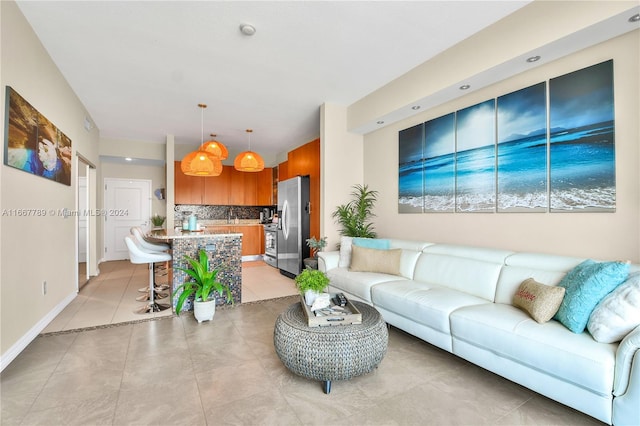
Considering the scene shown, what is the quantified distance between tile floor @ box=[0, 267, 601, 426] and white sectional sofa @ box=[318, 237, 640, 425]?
20cm

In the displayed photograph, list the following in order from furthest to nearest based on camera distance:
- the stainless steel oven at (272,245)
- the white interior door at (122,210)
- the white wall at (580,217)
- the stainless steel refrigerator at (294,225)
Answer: the white interior door at (122,210), the stainless steel oven at (272,245), the stainless steel refrigerator at (294,225), the white wall at (580,217)

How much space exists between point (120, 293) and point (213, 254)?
1689 mm

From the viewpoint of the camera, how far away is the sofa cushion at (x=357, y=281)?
3.09m

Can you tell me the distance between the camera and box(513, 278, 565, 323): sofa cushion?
6.18 ft

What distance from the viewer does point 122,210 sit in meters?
7.41

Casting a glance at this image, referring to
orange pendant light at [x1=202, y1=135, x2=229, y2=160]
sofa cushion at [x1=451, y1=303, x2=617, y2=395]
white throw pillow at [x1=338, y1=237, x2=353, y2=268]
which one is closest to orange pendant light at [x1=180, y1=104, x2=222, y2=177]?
orange pendant light at [x1=202, y1=135, x2=229, y2=160]

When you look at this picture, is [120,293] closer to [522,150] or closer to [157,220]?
[157,220]

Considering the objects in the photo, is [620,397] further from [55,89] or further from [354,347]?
[55,89]

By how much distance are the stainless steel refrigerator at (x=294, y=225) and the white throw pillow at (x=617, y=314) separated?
4.02m

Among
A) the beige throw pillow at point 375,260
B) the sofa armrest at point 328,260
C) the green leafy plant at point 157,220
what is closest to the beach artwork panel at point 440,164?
the beige throw pillow at point 375,260

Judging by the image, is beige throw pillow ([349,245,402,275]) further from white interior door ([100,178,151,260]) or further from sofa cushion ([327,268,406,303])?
Result: white interior door ([100,178,151,260])

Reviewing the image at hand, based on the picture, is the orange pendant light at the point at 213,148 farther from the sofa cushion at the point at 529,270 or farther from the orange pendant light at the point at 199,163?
the sofa cushion at the point at 529,270

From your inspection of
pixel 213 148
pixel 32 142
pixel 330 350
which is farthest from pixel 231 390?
pixel 213 148

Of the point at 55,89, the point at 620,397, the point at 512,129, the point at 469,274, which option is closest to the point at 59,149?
the point at 55,89
